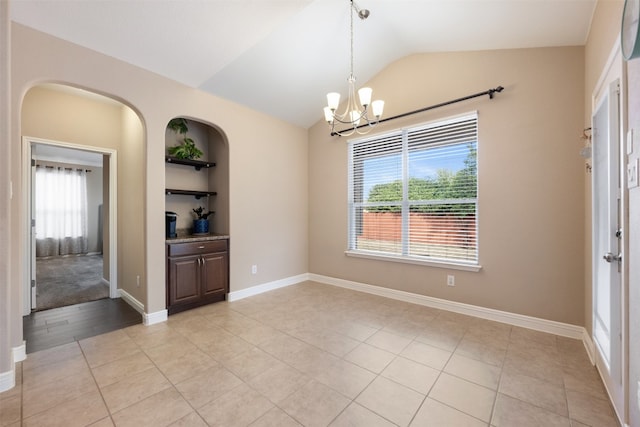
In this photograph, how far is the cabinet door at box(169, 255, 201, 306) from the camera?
10.6 feet

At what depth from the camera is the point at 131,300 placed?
12.0 ft

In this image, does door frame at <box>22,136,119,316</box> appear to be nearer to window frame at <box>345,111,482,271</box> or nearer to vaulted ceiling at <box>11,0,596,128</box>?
vaulted ceiling at <box>11,0,596,128</box>

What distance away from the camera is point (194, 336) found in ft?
8.80

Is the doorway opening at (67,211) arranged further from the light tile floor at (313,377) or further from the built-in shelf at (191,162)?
the light tile floor at (313,377)

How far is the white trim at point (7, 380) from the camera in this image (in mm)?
1823

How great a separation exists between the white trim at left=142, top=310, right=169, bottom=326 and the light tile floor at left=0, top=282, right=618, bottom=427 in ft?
0.48

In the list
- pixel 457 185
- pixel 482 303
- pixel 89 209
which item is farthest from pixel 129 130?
pixel 89 209

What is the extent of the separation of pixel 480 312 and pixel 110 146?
5.53 m

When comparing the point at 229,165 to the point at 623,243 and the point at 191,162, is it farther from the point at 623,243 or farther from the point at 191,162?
the point at 623,243

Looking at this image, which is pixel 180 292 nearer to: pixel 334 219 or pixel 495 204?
pixel 334 219

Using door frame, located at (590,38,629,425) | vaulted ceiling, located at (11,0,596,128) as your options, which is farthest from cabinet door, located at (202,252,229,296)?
door frame, located at (590,38,629,425)

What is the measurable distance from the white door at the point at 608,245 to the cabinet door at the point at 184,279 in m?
3.87

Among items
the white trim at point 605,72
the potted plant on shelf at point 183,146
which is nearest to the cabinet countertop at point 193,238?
the potted plant on shelf at point 183,146

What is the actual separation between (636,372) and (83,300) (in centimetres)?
559
